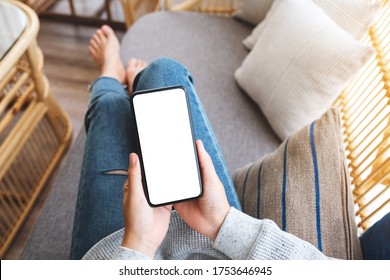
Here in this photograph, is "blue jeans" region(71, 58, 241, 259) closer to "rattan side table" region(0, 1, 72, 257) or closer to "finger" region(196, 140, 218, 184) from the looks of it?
"finger" region(196, 140, 218, 184)

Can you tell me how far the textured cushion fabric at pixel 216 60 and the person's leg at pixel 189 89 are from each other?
18 cm

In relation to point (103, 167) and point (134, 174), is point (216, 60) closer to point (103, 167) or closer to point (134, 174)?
point (103, 167)

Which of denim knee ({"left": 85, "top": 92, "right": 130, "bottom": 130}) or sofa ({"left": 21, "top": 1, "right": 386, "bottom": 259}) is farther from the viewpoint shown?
denim knee ({"left": 85, "top": 92, "right": 130, "bottom": 130})

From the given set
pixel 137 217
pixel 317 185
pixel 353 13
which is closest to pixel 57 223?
pixel 137 217

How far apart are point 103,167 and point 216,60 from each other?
587 mm

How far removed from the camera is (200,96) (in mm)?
998

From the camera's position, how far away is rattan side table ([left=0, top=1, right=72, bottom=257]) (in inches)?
36.4

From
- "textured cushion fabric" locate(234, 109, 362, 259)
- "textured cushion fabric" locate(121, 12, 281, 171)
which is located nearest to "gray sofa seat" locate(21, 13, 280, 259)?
"textured cushion fabric" locate(121, 12, 281, 171)

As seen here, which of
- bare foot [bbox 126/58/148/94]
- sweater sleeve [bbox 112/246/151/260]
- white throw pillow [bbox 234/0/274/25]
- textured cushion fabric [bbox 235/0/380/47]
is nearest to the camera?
sweater sleeve [bbox 112/246/151/260]

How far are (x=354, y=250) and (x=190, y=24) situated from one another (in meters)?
0.95

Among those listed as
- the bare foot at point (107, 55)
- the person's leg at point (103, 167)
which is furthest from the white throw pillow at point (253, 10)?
the person's leg at point (103, 167)

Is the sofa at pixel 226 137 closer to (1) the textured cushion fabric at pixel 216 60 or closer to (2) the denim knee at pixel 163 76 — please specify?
(1) the textured cushion fabric at pixel 216 60

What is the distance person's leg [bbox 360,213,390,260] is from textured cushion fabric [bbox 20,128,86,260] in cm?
60
